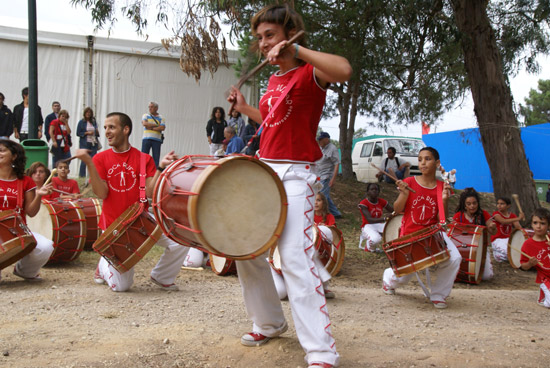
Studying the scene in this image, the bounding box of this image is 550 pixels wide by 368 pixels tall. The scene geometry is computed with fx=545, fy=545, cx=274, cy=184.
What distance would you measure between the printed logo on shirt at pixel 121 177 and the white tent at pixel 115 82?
289 inches

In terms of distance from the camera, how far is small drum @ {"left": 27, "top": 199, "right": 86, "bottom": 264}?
A: 625cm

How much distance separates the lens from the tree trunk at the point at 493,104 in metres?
8.42

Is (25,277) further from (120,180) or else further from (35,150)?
(35,150)

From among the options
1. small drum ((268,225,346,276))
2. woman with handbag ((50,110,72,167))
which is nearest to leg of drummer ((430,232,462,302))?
small drum ((268,225,346,276))

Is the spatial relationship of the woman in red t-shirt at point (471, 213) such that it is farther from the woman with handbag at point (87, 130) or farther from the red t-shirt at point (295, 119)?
the woman with handbag at point (87, 130)

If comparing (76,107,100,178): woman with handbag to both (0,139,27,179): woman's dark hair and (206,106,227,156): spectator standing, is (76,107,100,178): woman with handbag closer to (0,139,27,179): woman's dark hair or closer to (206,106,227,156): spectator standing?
(206,106,227,156): spectator standing

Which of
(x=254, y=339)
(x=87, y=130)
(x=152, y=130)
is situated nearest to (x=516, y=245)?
(x=254, y=339)

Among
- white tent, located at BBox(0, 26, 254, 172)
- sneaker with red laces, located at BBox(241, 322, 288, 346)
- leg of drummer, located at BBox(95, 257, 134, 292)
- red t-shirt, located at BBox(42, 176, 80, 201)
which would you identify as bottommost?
leg of drummer, located at BBox(95, 257, 134, 292)

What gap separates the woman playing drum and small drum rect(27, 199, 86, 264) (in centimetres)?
369

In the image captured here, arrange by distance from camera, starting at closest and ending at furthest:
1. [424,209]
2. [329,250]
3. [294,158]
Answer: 1. [294,158]
2. [424,209]
3. [329,250]

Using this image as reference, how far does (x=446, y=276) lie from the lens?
5.18 meters

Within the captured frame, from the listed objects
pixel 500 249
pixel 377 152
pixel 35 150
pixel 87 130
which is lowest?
pixel 500 249

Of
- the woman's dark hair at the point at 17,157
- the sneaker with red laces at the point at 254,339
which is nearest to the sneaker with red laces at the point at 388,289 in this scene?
the sneaker with red laces at the point at 254,339

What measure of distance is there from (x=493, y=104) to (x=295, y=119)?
20.9 ft
